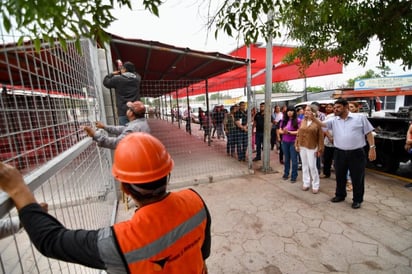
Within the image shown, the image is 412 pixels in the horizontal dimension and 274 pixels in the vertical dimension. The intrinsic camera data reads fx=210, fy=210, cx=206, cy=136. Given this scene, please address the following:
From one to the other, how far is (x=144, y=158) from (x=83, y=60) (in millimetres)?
2362

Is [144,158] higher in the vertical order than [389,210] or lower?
higher

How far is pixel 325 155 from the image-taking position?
5.04 metres

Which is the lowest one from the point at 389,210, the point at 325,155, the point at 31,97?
the point at 389,210

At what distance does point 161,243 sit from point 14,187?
0.64m

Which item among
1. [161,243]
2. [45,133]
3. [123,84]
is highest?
[123,84]

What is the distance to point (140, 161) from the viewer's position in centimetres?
96

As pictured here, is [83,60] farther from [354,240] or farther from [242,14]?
[354,240]

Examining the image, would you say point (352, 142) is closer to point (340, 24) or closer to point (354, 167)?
point (354, 167)

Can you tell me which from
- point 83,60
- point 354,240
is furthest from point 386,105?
point 83,60

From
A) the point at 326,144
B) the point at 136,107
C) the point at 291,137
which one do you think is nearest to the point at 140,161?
the point at 136,107

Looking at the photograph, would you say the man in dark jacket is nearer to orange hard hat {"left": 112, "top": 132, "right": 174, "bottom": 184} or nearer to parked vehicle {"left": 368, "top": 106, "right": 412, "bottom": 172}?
orange hard hat {"left": 112, "top": 132, "right": 174, "bottom": 184}

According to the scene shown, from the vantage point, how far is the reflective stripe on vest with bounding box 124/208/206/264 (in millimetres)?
837

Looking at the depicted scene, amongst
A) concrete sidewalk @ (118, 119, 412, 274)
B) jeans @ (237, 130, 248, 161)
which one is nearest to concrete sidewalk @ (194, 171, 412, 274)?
concrete sidewalk @ (118, 119, 412, 274)

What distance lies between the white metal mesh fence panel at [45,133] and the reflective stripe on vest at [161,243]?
531 mm
